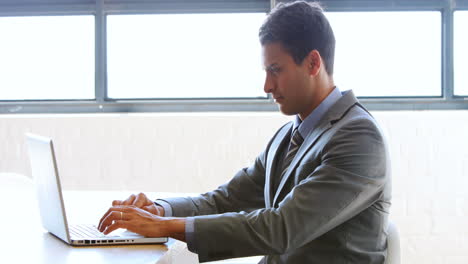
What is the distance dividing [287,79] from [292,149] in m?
0.18

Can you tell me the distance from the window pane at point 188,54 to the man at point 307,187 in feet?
5.67

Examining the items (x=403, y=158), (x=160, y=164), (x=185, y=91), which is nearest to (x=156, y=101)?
(x=185, y=91)

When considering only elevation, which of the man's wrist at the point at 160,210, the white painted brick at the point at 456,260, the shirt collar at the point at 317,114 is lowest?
the white painted brick at the point at 456,260

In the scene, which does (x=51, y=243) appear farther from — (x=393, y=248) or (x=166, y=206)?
(x=393, y=248)

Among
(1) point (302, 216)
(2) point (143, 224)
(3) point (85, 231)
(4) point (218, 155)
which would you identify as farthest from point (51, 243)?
(4) point (218, 155)

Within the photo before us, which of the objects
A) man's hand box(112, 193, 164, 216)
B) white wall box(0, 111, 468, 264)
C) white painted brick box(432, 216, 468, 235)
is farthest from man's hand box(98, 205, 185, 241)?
white painted brick box(432, 216, 468, 235)

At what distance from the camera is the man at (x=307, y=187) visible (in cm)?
123

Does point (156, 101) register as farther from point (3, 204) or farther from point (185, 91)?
point (3, 204)

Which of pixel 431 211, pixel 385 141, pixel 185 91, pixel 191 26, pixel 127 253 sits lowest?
pixel 431 211

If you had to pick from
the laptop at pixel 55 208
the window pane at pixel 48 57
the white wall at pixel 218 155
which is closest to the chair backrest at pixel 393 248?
the laptop at pixel 55 208

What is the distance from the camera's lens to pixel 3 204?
1.82 metres

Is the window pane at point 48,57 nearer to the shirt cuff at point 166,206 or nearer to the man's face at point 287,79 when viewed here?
the shirt cuff at point 166,206

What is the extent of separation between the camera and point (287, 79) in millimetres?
1455

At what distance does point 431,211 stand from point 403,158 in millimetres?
318
